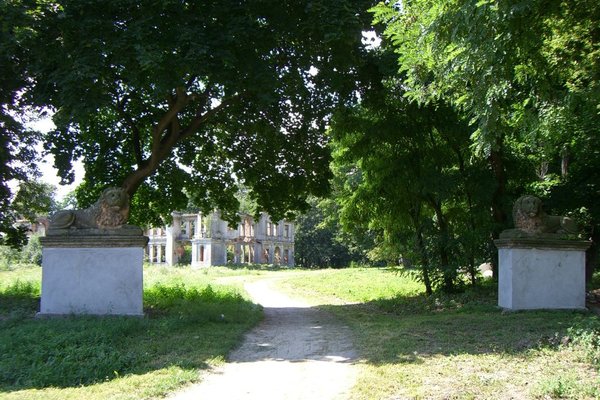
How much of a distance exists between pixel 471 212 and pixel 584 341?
349 inches

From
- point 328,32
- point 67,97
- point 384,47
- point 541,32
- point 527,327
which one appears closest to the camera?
point 541,32

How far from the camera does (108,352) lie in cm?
862

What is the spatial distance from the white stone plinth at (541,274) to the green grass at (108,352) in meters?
6.40

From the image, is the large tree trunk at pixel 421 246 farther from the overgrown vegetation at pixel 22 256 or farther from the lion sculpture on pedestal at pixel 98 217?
the overgrown vegetation at pixel 22 256

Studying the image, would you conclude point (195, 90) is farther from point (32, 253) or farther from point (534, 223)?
point (32, 253)

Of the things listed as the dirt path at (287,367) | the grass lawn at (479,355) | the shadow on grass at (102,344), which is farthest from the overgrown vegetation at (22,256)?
the grass lawn at (479,355)

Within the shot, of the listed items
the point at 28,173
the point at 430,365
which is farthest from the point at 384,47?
the point at 28,173

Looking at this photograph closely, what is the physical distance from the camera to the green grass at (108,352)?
714 cm

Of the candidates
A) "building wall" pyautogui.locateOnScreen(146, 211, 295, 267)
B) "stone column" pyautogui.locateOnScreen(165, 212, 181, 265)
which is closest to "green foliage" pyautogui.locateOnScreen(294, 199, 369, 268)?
"building wall" pyautogui.locateOnScreen(146, 211, 295, 267)

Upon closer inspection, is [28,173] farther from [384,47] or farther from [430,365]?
[430,365]

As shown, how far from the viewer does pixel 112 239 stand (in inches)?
476

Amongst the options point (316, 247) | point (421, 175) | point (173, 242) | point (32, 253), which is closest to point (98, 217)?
point (421, 175)

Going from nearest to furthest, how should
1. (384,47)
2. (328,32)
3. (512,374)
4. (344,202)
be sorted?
(512,374) < (328,32) < (384,47) < (344,202)

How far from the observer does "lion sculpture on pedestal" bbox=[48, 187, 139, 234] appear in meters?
12.1
